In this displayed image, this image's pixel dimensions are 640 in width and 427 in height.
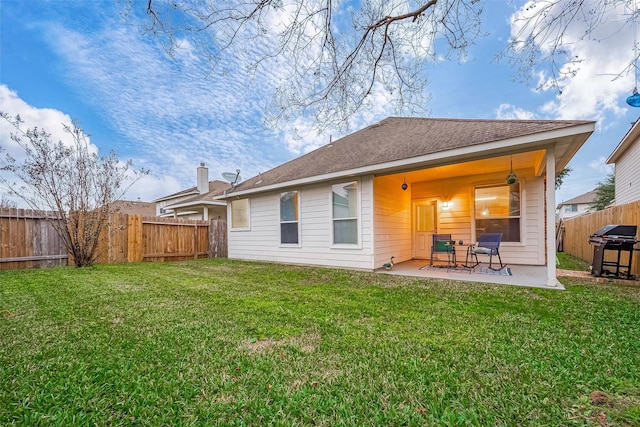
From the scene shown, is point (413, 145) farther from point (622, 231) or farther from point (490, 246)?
point (622, 231)

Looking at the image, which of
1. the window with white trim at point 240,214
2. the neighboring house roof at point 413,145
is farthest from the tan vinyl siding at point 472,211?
the window with white trim at point 240,214

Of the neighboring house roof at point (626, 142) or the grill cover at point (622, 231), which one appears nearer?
the grill cover at point (622, 231)

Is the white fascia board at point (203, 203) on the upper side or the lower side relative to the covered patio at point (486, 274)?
upper

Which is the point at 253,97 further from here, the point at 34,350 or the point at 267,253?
the point at 267,253

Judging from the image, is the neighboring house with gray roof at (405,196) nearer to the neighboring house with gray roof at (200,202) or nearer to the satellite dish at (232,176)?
the satellite dish at (232,176)

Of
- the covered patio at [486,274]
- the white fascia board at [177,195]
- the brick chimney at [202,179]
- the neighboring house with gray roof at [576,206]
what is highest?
the brick chimney at [202,179]

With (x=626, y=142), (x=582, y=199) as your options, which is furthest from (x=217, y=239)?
(x=582, y=199)

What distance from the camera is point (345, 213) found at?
294 inches

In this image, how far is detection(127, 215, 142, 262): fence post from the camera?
371 inches

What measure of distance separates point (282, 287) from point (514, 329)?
Answer: 346cm

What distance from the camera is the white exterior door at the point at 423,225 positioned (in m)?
8.88

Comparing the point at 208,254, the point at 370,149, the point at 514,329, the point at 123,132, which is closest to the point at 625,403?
the point at 514,329

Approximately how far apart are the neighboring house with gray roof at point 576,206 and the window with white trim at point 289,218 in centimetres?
3678

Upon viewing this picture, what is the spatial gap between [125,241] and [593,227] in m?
14.5
